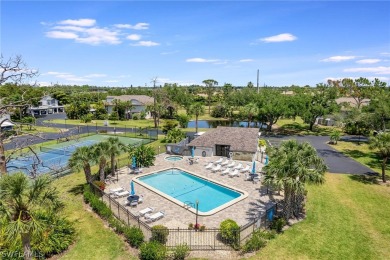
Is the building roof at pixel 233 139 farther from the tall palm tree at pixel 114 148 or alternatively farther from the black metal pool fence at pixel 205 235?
the black metal pool fence at pixel 205 235

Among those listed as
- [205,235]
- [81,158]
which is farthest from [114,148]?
[205,235]

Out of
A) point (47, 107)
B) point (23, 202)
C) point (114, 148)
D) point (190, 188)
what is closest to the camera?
point (23, 202)

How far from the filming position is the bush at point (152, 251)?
15.7 meters

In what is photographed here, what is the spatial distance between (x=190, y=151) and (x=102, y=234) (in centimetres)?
2106

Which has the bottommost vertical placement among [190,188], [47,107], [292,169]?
Result: [190,188]

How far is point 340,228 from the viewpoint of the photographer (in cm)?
2012

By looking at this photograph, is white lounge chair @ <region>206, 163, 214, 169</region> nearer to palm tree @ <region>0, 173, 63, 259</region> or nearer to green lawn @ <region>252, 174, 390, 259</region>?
green lawn @ <region>252, 174, 390, 259</region>

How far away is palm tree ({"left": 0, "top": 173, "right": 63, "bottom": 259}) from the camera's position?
12113 mm

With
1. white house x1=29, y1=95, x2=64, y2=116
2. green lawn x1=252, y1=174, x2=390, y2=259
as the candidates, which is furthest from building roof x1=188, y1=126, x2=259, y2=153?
white house x1=29, y1=95, x2=64, y2=116

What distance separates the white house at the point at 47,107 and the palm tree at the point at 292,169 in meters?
87.1

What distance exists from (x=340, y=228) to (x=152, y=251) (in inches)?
573

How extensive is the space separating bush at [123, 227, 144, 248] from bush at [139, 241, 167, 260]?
0.95 meters

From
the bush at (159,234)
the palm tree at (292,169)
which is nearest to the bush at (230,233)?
the bush at (159,234)

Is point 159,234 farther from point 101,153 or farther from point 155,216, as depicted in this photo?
point 101,153
